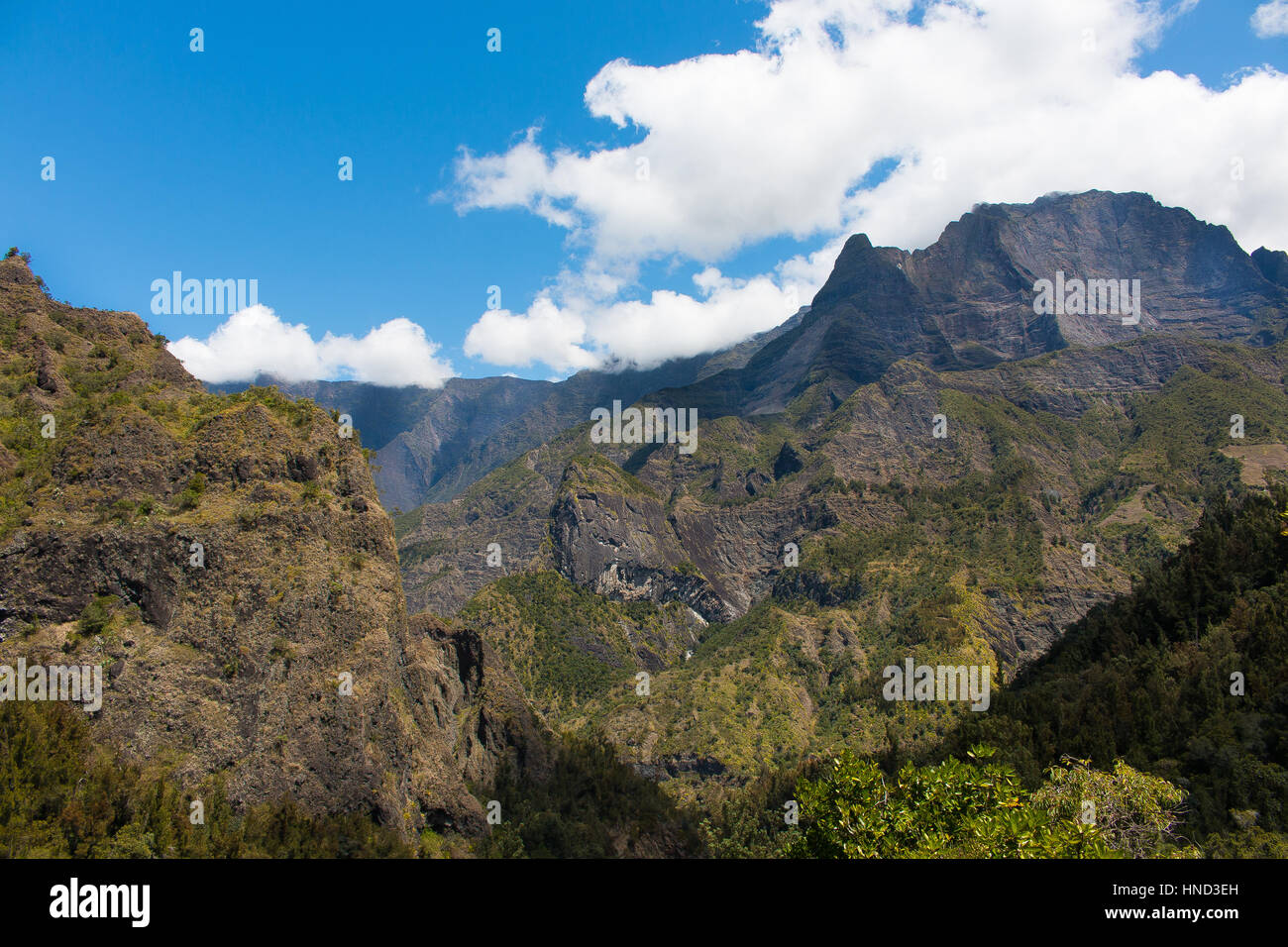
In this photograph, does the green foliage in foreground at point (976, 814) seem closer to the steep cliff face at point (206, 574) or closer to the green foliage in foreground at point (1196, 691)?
the green foliage in foreground at point (1196, 691)

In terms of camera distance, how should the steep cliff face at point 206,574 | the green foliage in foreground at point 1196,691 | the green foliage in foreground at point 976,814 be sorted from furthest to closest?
the green foliage in foreground at point 1196,691, the steep cliff face at point 206,574, the green foliage in foreground at point 976,814

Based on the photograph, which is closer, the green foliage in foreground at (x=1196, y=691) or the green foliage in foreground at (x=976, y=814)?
the green foliage in foreground at (x=976, y=814)

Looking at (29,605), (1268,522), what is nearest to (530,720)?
(29,605)

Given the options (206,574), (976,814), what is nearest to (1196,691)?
(976,814)

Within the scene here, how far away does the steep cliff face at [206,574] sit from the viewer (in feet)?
191

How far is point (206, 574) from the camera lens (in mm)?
65625

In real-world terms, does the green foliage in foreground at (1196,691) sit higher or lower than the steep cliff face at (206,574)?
lower

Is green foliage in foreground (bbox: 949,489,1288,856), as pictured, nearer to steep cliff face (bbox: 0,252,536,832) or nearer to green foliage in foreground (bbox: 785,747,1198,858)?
green foliage in foreground (bbox: 785,747,1198,858)

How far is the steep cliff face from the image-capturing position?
58312 mm

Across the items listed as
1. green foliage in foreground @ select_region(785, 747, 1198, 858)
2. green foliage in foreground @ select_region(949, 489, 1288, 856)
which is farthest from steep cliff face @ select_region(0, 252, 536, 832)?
green foliage in foreground @ select_region(949, 489, 1288, 856)

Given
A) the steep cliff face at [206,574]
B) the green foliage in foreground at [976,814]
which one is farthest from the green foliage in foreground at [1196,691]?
the steep cliff face at [206,574]

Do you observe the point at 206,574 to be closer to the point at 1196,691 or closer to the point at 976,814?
the point at 976,814
